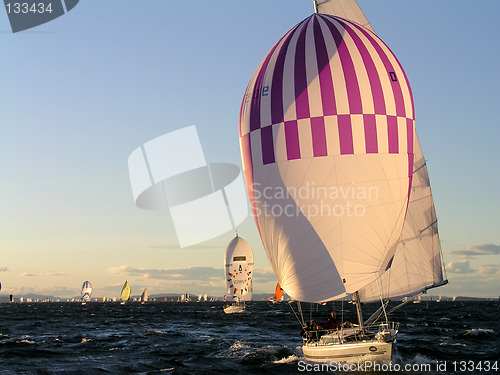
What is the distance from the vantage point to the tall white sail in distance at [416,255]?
818 inches

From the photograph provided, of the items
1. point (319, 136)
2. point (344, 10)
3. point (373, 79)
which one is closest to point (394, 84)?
point (373, 79)

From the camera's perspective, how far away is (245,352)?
94.8 feet

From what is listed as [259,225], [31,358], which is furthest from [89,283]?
[259,225]

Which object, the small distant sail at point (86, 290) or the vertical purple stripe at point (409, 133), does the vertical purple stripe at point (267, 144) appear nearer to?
the vertical purple stripe at point (409, 133)

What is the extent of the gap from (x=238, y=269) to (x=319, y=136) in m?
64.8

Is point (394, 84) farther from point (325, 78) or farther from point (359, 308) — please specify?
point (359, 308)

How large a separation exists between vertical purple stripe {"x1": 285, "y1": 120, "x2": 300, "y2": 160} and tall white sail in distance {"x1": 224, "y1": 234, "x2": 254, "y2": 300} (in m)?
63.7

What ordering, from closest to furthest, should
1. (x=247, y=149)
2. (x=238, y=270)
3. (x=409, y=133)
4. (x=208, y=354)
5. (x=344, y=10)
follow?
(x=409, y=133), (x=247, y=149), (x=344, y=10), (x=208, y=354), (x=238, y=270)

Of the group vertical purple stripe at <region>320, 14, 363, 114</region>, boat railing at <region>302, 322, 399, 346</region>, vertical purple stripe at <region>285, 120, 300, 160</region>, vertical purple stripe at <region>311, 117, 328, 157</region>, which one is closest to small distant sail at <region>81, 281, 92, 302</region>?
boat railing at <region>302, 322, 399, 346</region>

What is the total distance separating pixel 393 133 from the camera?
17.8 metres

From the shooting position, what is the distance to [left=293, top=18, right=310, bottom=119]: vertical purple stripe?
1745 centimetres

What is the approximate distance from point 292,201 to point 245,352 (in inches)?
562

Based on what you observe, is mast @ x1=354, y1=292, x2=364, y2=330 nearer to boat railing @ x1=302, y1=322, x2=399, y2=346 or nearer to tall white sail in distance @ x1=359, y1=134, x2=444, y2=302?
boat railing @ x1=302, y1=322, x2=399, y2=346

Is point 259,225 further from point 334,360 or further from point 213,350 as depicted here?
point 213,350
